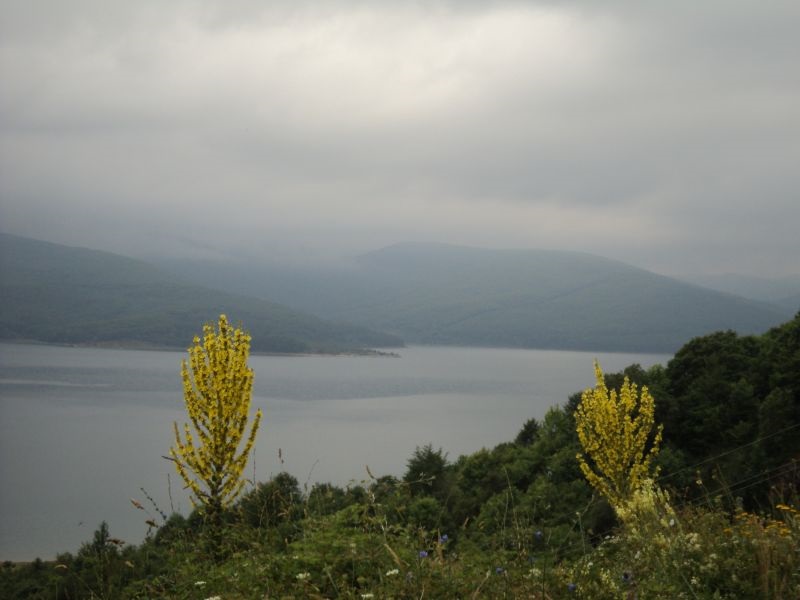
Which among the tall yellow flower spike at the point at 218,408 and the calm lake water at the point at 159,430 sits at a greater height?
the tall yellow flower spike at the point at 218,408

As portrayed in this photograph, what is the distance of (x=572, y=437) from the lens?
31.6 m

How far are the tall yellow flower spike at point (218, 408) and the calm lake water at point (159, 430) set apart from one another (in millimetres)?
517

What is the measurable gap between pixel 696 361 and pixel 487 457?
1028 centimetres

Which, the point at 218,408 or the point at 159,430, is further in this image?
the point at 159,430

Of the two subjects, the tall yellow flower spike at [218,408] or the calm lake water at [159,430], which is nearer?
the tall yellow flower spike at [218,408]

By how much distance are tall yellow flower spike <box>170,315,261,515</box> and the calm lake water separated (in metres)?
0.52

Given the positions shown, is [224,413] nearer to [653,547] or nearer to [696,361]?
[653,547]

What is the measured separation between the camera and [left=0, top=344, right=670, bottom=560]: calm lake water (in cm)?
4606

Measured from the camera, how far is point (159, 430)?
79.8m

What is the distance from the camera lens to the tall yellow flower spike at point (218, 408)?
10023mm

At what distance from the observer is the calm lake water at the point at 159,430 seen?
151ft

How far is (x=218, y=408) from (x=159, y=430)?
74.9m

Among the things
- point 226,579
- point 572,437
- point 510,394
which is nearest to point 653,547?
point 226,579

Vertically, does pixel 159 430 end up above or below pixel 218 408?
below
